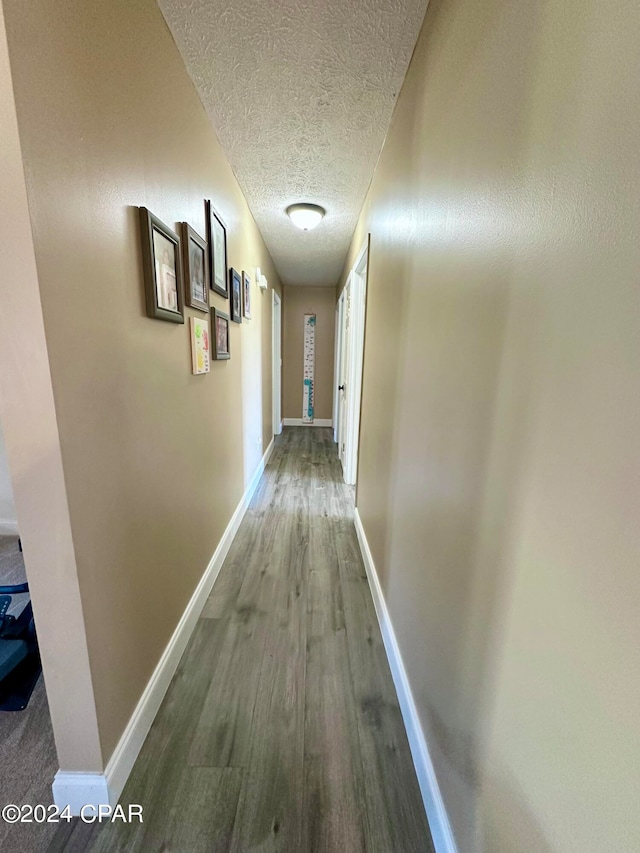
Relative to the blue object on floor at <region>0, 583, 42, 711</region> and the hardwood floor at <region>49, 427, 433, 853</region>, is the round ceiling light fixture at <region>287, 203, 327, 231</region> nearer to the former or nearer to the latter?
the hardwood floor at <region>49, 427, 433, 853</region>

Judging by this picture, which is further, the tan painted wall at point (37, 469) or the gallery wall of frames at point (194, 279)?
the gallery wall of frames at point (194, 279)

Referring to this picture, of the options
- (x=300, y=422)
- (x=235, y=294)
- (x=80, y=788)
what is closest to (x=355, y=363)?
(x=235, y=294)

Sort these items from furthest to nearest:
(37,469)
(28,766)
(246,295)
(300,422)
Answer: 1. (300,422)
2. (246,295)
3. (28,766)
4. (37,469)

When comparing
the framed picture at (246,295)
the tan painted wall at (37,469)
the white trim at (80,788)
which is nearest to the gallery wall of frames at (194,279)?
the framed picture at (246,295)

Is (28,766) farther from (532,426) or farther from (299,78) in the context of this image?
(299,78)

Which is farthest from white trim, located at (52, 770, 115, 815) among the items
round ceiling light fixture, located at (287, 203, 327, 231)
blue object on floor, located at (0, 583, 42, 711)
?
round ceiling light fixture, located at (287, 203, 327, 231)

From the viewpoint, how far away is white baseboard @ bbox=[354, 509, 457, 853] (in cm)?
91

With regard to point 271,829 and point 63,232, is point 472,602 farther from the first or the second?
point 63,232

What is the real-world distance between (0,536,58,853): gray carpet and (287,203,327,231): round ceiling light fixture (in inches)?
125

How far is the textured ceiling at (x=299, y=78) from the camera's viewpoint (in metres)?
1.17

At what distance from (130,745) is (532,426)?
1475mm

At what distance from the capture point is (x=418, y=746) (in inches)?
43.3

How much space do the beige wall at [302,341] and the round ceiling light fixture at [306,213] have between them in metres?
3.07

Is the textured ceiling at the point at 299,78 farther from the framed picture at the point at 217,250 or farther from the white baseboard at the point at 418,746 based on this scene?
the white baseboard at the point at 418,746
